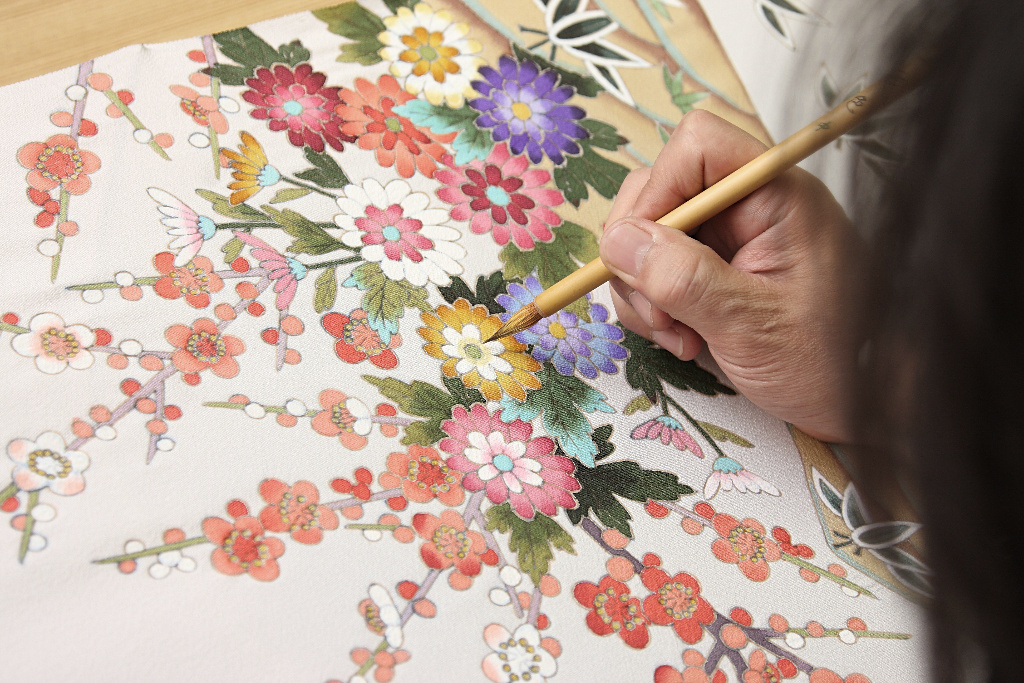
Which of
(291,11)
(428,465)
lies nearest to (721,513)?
(428,465)

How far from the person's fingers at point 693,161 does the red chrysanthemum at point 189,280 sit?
27 centimetres

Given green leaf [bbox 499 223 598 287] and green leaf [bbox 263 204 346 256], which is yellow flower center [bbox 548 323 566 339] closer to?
green leaf [bbox 499 223 598 287]

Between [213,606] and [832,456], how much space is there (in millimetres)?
378

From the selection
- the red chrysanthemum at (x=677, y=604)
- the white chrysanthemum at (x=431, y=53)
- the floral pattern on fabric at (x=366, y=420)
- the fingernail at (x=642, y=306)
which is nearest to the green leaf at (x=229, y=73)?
the floral pattern on fabric at (x=366, y=420)

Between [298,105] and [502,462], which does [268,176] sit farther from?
[502,462]

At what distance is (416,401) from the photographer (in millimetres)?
455

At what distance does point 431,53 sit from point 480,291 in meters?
0.22

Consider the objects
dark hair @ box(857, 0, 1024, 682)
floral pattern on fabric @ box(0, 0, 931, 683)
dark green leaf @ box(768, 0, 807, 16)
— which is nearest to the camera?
dark hair @ box(857, 0, 1024, 682)

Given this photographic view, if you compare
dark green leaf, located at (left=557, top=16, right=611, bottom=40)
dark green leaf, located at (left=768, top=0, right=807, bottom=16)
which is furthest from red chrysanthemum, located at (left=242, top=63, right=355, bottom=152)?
dark green leaf, located at (left=768, top=0, right=807, bottom=16)

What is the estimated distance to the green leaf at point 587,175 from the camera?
57cm

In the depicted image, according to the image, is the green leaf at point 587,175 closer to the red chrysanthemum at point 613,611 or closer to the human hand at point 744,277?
the human hand at point 744,277

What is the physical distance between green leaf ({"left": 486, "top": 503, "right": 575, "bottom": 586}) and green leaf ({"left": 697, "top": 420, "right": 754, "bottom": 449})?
0.12 m

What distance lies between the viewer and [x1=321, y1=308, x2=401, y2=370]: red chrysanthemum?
0.46 m

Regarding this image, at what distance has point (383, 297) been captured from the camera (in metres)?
0.49
